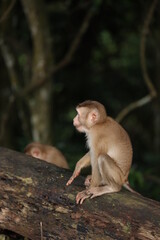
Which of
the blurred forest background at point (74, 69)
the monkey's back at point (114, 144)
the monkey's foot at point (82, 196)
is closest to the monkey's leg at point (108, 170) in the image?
the monkey's back at point (114, 144)

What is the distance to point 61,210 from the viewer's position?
13.7 ft

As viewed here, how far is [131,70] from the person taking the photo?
13.2 metres

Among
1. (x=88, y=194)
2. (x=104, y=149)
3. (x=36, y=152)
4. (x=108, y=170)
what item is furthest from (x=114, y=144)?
(x=36, y=152)

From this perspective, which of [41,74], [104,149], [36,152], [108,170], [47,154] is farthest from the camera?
[41,74]

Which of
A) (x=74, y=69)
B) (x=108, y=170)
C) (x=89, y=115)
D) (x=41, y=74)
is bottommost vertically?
(x=108, y=170)

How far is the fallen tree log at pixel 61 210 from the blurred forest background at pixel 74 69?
3409mm

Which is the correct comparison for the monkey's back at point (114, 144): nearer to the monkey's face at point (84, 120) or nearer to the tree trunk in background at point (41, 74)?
the monkey's face at point (84, 120)

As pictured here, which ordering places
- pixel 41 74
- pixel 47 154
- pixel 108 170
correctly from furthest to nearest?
pixel 41 74, pixel 47 154, pixel 108 170

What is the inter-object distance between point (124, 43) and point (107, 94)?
59.2 inches

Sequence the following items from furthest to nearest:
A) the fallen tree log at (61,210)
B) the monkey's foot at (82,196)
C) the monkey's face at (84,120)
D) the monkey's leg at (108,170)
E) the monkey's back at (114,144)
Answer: the monkey's face at (84,120) → the monkey's back at (114,144) → the monkey's leg at (108,170) → the monkey's foot at (82,196) → the fallen tree log at (61,210)

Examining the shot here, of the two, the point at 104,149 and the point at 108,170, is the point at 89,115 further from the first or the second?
the point at 108,170

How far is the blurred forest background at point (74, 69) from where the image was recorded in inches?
359

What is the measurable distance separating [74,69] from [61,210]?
28.6ft

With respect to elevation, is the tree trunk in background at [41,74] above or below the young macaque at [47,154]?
above
